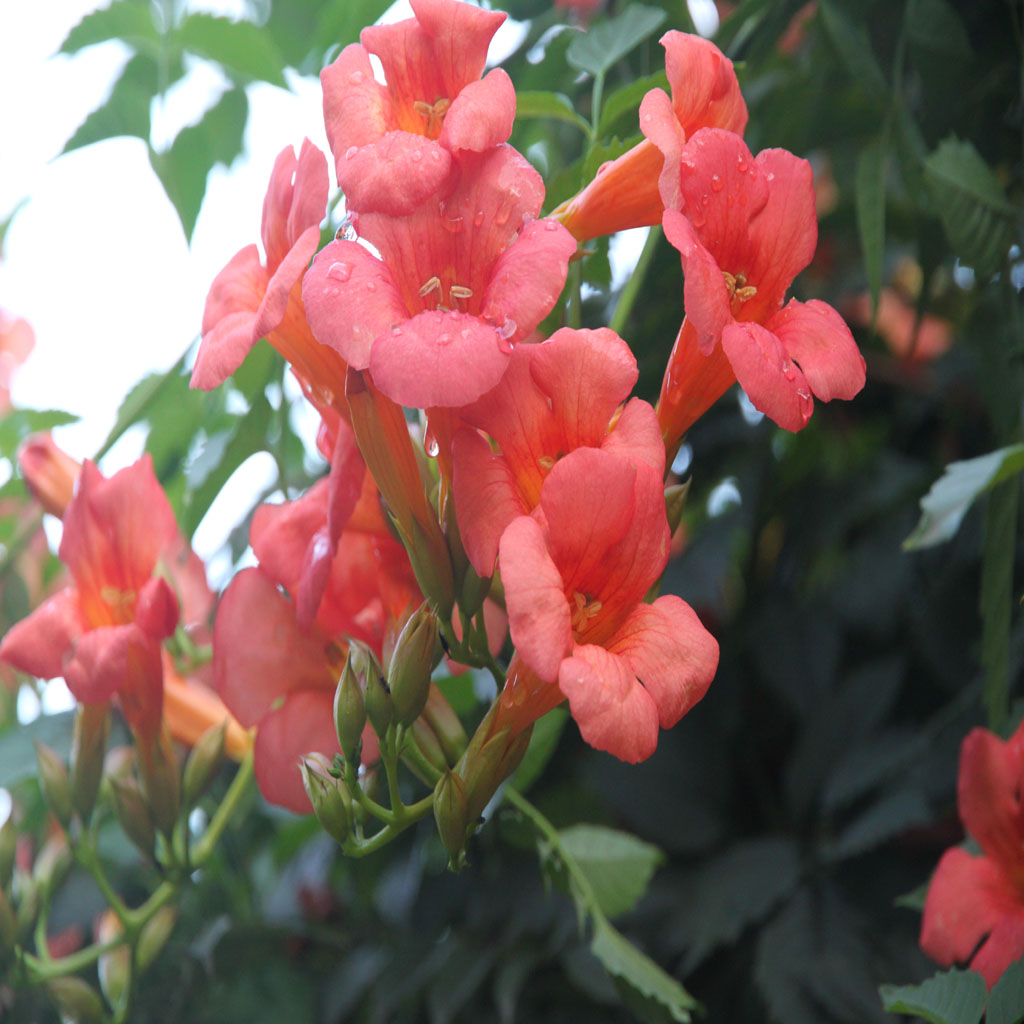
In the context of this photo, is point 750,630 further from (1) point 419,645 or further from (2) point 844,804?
(1) point 419,645

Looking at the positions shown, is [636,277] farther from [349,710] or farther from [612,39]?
[349,710]

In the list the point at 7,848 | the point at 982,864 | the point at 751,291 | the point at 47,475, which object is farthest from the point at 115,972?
the point at 751,291

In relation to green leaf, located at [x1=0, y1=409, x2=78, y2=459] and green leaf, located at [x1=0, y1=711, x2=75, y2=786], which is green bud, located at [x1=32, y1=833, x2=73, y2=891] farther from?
green leaf, located at [x1=0, y1=409, x2=78, y2=459]

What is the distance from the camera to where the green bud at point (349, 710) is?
0.78 metres

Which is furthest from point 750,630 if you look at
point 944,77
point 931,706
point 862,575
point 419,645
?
point 419,645

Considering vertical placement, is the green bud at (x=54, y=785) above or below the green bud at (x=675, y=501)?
below

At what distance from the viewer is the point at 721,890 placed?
1.34m

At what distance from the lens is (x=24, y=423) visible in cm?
141

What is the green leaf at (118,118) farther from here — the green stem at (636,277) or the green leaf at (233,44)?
the green stem at (636,277)

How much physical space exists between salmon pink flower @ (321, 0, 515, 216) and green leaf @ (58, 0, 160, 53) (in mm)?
756

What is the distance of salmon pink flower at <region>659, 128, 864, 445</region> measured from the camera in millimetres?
699

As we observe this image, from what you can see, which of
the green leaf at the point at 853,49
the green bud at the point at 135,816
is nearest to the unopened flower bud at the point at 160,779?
the green bud at the point at 135,816

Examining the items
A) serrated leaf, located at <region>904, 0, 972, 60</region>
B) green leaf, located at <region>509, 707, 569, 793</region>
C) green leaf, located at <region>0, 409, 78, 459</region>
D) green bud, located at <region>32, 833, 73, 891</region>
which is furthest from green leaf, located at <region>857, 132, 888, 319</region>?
green bud, located at <region>32, 833, 73, 891</region>

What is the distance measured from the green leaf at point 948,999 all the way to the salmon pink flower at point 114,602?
767 mm
